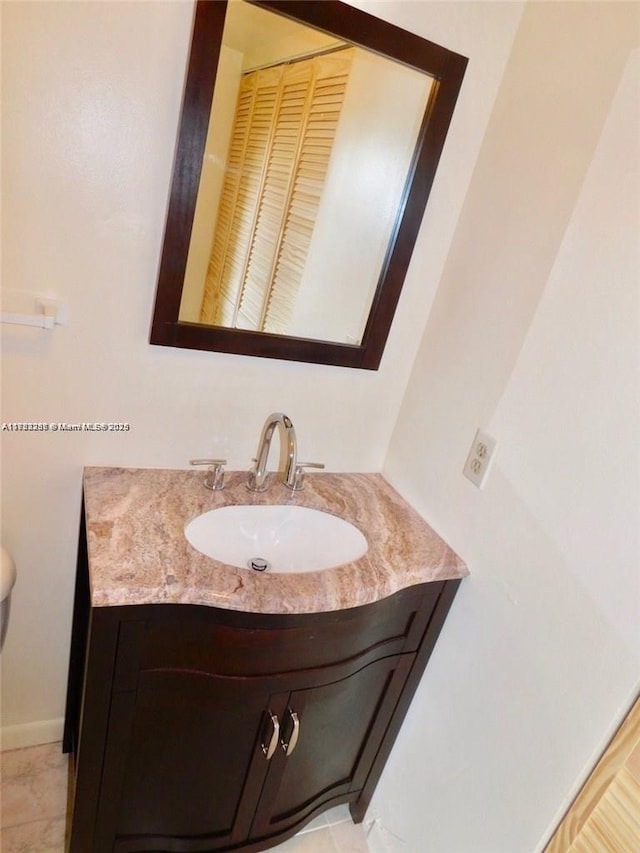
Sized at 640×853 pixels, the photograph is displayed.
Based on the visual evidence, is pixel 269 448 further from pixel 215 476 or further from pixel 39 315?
pixel 39 315

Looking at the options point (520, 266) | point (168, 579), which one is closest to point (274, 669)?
point (168, 579)

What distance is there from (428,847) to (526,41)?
1.89 meters

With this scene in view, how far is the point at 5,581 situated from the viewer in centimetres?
110

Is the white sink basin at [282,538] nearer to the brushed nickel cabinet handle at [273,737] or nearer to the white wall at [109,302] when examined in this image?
the white wall at [109,302]

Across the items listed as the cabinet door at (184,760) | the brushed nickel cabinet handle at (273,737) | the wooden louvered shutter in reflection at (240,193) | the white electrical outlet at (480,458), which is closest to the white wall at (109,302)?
the wooden louvered shutter in reflection at (240,193)

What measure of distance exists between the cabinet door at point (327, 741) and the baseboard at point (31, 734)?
633 millimetres

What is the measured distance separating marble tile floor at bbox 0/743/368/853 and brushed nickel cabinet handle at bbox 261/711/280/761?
1.69 ft

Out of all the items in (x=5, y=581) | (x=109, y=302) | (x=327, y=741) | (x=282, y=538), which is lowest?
(x=327, y=741)

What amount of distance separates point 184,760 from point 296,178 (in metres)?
1.25

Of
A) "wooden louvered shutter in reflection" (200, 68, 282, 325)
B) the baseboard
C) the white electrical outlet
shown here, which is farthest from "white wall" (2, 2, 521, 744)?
the white electrical outlet

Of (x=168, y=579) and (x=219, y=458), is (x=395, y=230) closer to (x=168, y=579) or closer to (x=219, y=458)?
(x=219, y=458)

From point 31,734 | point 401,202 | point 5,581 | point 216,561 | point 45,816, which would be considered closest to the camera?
point 216,561

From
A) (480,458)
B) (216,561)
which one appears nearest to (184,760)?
(216,561)

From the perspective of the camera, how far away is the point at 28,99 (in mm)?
897
